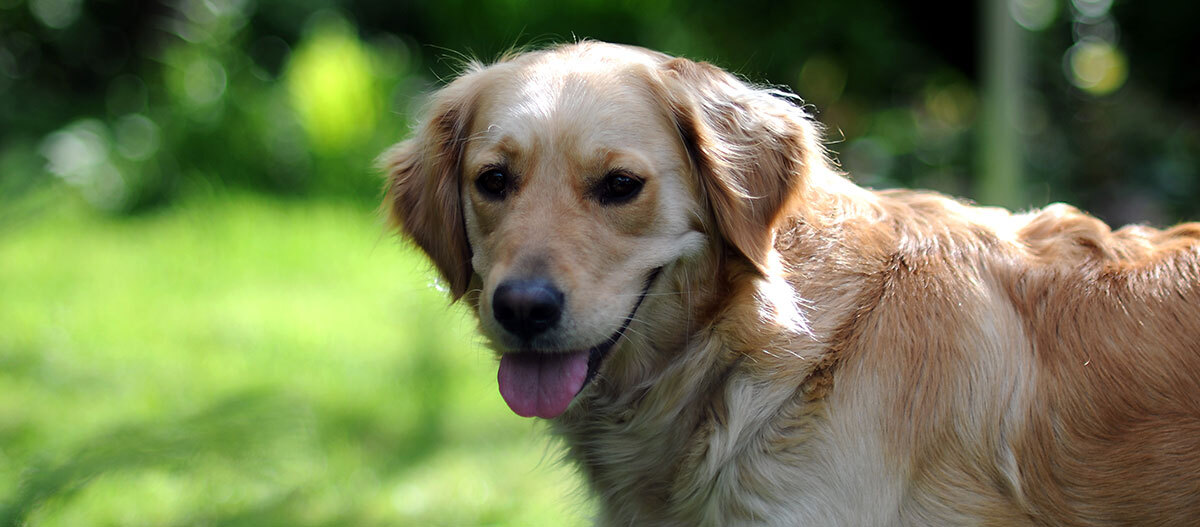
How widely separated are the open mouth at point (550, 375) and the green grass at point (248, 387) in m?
0.47

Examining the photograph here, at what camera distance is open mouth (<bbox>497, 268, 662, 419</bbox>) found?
2604 mm

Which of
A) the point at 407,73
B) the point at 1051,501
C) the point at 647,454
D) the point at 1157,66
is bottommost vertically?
the point at 647,454

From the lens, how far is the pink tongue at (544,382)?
2.60 m

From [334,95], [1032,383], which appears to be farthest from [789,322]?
[334,95]

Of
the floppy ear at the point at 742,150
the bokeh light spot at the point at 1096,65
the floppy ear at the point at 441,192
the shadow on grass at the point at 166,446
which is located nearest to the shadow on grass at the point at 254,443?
the shadow on grass at the point at 166,446

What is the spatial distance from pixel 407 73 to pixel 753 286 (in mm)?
7208

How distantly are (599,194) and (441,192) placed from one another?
58cm

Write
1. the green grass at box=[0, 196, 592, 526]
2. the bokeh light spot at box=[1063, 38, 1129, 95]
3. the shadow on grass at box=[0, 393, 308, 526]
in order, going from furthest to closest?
the bokeh light spot at box=[1063, 38, 1129, 95]
the green grass at box=[0, 196, 592, 526]
the shadow on grass at box=[0, 393, 308, 526]

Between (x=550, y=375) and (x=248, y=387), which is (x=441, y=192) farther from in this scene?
(x=248, y=387)

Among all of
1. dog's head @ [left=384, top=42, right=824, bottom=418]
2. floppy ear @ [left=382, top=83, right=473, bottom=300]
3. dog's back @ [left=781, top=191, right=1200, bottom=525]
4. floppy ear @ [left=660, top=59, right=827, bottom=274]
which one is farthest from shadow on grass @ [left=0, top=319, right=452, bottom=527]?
dog's back @ [left=781, top=191, right=1200, bottom=525]

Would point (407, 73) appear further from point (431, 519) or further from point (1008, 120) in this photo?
point (431, 519)

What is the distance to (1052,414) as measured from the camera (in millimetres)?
2510

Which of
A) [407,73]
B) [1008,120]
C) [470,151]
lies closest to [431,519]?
[470,151]

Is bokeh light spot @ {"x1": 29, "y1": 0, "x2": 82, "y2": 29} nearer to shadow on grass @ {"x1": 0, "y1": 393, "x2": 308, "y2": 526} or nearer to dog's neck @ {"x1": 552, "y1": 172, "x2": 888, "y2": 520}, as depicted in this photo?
shadow on grass @ {"x1": 0, "y1": 393, "x2": 308, "y2": 526}
